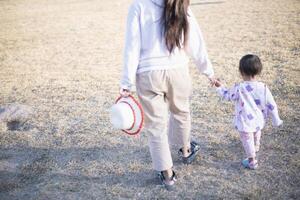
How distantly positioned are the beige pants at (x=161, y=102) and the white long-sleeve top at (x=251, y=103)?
1.11 feet

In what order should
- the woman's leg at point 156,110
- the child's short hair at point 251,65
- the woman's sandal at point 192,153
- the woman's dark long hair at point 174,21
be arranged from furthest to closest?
the woman's sandal at point 192,153, the child's short hair at point 251,65, the woman's leg at point 156,110, the woman's dark long hair at point 174,21

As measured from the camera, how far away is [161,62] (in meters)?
2.54

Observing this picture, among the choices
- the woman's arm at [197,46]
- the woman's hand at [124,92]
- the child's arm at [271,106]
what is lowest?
the child's arm at [271,106]

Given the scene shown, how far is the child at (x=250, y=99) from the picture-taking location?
2.74m

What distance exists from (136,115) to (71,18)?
803 cm

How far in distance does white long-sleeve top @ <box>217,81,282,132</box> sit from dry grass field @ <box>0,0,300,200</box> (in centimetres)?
42

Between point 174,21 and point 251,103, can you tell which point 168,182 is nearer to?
point 251,103

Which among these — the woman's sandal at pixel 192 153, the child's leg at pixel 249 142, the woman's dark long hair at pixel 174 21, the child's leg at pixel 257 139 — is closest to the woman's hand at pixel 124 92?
the woman's dark long hair at pixel 174 21

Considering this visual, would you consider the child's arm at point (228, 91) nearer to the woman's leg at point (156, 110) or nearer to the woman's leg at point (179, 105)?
the woman's leg at point (179, 105)

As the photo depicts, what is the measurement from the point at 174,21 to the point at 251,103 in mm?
892

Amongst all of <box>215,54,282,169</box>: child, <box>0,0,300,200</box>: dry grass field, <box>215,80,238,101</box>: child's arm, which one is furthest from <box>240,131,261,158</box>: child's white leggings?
<box>215,80,238,101</box>: child's arm

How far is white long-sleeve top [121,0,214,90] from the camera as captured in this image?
2.42 metres

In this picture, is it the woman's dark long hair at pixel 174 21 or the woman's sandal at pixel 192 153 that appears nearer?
the woman's dark long hair at pixel 174 21

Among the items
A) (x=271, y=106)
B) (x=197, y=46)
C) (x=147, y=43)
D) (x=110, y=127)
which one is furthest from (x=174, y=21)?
(x=110, y=127)
